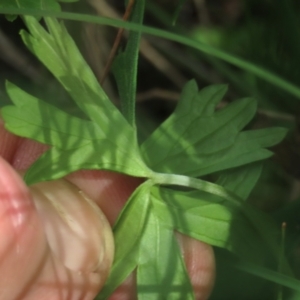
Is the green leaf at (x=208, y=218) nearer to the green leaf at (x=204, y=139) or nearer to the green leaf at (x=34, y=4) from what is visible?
the green leaf at (x=204, y=139)

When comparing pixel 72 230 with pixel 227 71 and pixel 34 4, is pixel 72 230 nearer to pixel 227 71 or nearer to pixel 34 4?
pixel 34 4

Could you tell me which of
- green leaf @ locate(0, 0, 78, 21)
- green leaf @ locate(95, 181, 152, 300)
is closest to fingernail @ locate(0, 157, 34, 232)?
green leaf @ locate(95, 181, 152, 300)

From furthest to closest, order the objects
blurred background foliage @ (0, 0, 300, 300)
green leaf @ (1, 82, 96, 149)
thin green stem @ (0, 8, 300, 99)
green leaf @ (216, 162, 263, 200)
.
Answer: blurred background foliage @ (0, 0, 300, 300)
green leaf @ (216, 162, 263, 200)
green leaf @ (1, 82, 96, 149)
thin green stem @ (0, 8, 300, 99)

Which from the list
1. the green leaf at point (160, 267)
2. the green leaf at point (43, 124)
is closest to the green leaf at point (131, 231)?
the green leaf at point (160, 267)

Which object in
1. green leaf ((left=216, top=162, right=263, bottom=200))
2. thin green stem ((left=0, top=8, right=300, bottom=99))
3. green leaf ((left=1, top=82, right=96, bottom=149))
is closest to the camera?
thin green stem ((left=0, top=8, right=300, bottom=99))

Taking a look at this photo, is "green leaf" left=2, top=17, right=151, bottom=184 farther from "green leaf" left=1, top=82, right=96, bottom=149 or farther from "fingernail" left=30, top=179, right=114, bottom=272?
"fingernail" left=30, top=179, right=114, bottom=272

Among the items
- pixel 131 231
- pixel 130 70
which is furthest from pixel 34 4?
pixel 131 231

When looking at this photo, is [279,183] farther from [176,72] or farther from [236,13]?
[236,13]

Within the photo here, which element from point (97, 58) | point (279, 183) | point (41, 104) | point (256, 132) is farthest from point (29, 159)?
point (279, 183)
